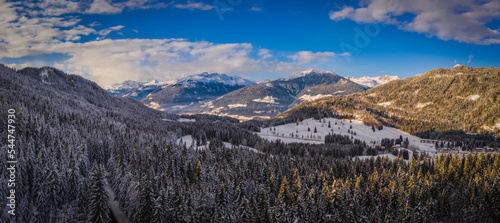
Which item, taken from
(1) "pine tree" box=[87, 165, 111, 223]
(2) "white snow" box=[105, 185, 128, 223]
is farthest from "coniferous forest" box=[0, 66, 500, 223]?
(2) "white snow" box=[105, 185, 128, 223]

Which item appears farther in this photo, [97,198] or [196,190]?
[196,190]

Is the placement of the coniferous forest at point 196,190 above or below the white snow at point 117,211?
above

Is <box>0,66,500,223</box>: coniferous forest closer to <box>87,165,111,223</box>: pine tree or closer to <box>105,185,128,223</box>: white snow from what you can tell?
<box>87,165,111,223</box>: pine tree

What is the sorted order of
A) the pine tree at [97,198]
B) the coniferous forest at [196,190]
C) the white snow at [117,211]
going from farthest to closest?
the white snow at [117,211] < the coniferous forest at [196,190] < the pine tree at [97,198]

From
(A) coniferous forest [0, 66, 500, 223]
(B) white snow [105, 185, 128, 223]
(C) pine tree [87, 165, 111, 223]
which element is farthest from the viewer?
(B) white snow [105, 185, 128, 223]

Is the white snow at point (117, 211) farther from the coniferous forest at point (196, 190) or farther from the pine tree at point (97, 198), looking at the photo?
the pine tree at point (97, 198)

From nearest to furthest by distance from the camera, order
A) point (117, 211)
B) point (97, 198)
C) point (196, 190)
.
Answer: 1. point (97, 198)
2. point (196, 190)
3. point (117, 211)

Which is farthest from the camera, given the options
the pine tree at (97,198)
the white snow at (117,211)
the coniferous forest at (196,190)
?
the white snow at (117,211)

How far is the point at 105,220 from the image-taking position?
179ft

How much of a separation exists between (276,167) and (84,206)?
67.0 meters

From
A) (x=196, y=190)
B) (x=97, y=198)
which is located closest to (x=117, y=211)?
(x=97, y=198)

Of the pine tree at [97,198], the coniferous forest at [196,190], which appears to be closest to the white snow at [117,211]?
the coniferous forest at [196,190]

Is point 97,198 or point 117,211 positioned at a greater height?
point 97,198

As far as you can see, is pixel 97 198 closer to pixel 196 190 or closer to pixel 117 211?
pixel 117 211
